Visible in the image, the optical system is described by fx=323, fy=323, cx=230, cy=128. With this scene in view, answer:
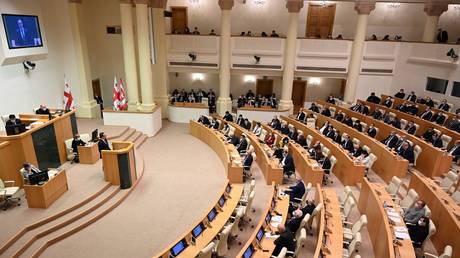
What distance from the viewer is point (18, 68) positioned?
1186cm

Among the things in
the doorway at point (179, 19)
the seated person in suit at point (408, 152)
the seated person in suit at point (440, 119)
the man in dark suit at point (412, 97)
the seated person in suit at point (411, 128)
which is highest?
the doorway at point (179, 19)

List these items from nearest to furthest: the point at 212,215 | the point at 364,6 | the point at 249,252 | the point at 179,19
Result: 1. the point at 249,252
2. the point at 212,215
3. the point at 364,6
4. the point at 179,19

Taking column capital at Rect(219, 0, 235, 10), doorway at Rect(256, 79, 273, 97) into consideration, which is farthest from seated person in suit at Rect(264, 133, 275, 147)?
doorway at Rect(256, 79, 273, 97)

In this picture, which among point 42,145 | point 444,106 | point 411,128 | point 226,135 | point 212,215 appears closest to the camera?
point 212,215

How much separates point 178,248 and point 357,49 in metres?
14.9

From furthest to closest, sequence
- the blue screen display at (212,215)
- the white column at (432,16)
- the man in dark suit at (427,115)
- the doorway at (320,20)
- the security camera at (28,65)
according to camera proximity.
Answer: the doorway at (320,20)
the white column at (432,16)
the man in dark suit at (427,115)
the security camera at (28,65)
the blue screen display at (212,215)

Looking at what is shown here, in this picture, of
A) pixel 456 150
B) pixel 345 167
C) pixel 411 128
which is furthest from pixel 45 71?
pixel 456 150

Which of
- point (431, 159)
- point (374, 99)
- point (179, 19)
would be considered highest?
point (179, 19)

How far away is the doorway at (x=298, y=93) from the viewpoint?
2034cm

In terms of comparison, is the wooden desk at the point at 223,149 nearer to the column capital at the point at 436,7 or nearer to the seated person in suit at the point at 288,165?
the seated person in suit at the point at 288,165

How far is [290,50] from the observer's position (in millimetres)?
16750

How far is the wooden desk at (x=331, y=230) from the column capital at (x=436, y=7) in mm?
13984

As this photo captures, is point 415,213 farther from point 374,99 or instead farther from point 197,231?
point 374,99

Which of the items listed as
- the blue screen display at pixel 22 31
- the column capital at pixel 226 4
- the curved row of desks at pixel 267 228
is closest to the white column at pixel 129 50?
the blue screen display at pixel 22 31
